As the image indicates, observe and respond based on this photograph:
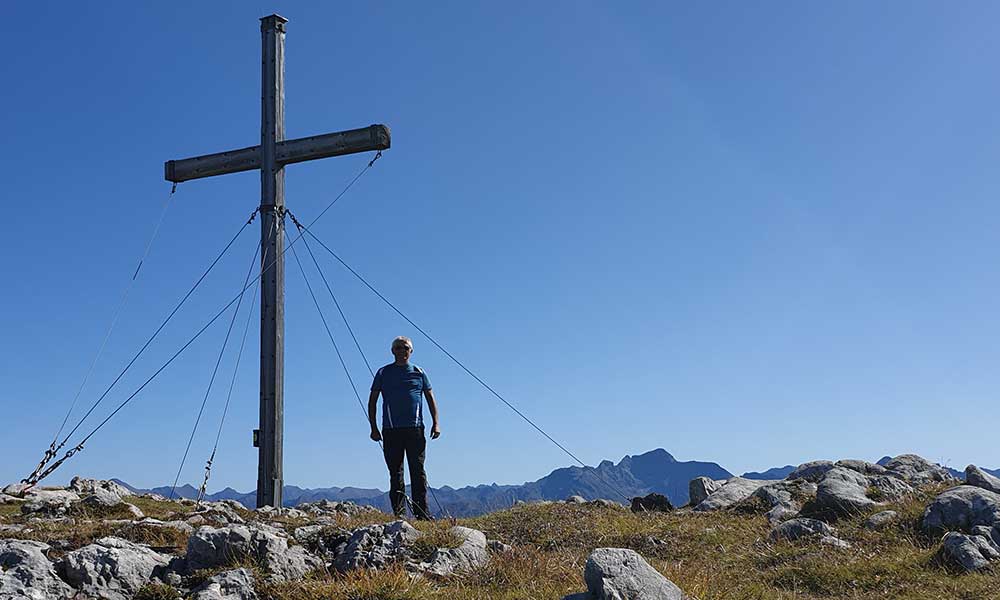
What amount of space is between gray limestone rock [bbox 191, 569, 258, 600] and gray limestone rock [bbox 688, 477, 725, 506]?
27.8ft

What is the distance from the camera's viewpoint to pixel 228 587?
5.66 meters

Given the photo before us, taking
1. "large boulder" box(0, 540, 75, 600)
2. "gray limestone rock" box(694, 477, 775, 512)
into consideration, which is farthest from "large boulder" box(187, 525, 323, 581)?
"gray limestone rock" box(694, 477, 775, 512)

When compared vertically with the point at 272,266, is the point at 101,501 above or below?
below

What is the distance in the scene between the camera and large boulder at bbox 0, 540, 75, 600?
536cm

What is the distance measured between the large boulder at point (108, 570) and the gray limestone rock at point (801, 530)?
636 cm

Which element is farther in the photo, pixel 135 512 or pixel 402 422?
pixel 402 422

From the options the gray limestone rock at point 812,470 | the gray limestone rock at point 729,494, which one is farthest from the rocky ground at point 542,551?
the gray limestone rock at point 812,470

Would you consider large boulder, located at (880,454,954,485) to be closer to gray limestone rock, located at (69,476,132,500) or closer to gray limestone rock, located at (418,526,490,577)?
gray limestone rock, located at (418,526,490,577)

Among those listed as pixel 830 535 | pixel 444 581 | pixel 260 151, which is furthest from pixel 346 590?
pixel 260 151

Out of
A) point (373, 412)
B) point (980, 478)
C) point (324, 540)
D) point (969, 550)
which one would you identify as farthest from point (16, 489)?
point (980, 478)

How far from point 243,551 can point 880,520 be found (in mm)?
6827

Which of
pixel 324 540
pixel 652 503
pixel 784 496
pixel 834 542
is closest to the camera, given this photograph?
pixel 324 540

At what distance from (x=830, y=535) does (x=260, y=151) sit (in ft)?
32.8

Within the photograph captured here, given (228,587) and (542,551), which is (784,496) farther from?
(228,587)
